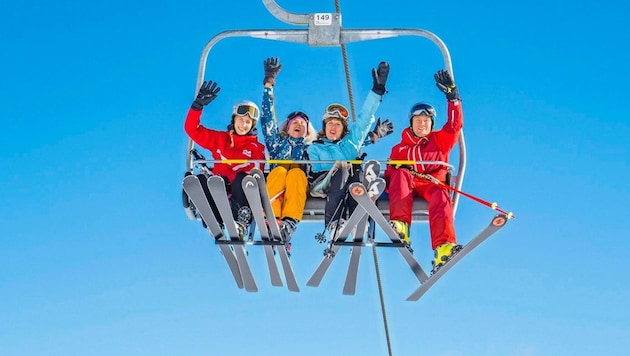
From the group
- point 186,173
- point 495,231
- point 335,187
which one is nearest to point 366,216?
point 335,187

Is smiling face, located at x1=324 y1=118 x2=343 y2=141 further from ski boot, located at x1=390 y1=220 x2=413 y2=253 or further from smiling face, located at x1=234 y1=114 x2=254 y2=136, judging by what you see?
ski boot, located at x1=390 y1=220 x2=413 y2=253

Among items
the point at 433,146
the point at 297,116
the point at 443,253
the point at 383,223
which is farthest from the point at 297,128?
the point at 443,253

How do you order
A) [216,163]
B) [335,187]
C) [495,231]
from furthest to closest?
[216,163] < [335,187] < [495,231]

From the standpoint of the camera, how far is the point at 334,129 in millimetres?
9102

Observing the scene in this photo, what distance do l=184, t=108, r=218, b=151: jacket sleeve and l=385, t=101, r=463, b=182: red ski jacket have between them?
1.59m

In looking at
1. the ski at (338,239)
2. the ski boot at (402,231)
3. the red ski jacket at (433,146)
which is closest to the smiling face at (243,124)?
the red ski jacket at (433,146)

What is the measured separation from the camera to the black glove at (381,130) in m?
9.48

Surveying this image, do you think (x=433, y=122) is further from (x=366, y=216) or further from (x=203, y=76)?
(x=203, y=76)

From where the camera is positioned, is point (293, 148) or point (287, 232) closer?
point (287, 232)

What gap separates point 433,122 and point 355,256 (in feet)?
4.73

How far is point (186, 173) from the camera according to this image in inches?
336

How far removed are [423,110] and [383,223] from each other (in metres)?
1.45

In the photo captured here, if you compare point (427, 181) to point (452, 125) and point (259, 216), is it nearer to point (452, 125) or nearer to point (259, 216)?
point (452, 125)

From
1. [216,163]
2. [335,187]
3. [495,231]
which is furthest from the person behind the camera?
[216,163]
